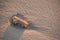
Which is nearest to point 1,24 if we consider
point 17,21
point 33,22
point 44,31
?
point 17,21

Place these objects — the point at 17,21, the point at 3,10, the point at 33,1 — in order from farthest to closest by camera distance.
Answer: the point at 33,1, the point at 3,10, the point at 17,21

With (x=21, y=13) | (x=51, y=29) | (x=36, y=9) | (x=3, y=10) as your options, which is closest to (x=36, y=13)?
(x=36, y=9)

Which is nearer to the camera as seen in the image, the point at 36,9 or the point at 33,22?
the point at 33,22

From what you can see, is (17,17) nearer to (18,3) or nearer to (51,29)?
(18,3)

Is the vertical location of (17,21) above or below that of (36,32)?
above

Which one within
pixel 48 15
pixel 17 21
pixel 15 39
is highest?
pixel 48 15

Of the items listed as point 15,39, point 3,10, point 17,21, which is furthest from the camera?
point 3,10
